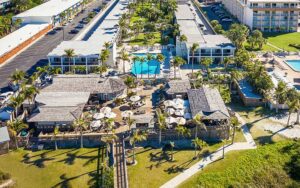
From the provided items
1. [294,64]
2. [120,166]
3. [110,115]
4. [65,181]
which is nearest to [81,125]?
[110,115]

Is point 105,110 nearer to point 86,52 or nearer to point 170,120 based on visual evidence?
point 170,120

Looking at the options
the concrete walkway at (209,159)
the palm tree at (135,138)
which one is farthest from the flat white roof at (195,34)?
the palm tree at (135,138)

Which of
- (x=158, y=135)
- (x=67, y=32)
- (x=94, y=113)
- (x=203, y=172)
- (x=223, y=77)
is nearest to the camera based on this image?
(x=203, y=172)

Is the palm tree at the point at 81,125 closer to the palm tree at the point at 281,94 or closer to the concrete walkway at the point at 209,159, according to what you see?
the concrete walkway at the point at 209,159

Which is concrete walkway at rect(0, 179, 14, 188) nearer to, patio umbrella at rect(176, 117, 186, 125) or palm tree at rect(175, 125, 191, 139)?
palm tree at rect(175, 125, 191, 139)

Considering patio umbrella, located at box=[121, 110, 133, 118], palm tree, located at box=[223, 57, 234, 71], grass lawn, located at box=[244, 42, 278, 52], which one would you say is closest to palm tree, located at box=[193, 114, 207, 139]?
patio umbrella, located at box=[121, 110, 133, 118]

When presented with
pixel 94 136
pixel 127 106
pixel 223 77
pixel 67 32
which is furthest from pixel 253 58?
pixel 67 32

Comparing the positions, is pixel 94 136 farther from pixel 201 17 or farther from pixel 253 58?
pixel 201 17
